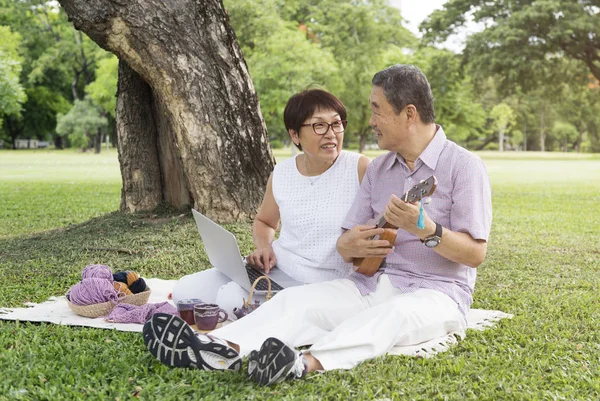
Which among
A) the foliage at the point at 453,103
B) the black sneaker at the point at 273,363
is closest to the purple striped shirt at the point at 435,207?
the black sneaker at the point at 273,363

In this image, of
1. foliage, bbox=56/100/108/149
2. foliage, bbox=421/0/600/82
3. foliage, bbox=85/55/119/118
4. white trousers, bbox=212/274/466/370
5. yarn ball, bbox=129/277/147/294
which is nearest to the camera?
white trousers, bbox=212/274/466/370

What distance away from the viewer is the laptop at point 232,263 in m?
3.80

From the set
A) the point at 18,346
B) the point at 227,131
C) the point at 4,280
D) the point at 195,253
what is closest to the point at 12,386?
the point at 18,346

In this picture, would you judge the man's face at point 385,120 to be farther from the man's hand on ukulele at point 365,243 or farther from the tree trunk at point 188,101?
the tree trunk at point 188,101

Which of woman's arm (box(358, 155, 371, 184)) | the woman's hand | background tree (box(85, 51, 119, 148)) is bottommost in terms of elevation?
the woman's hand

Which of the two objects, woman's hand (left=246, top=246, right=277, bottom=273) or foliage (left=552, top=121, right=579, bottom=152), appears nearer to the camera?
woman's hand (left=246, top=246, right=277, bottom=273)

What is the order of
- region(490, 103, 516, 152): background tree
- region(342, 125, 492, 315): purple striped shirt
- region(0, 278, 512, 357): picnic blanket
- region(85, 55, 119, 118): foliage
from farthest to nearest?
1. region(490, 103, 516, 152): background tree
2. region(85, 55, 119, 118): foliage
3. region(0, 278, 512, 357): picnic blanket
4. region(342, 125, 492, 315): purple striped shirt

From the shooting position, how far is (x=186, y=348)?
303 cm

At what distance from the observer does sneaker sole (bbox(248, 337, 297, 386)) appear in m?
Answer: 2.83

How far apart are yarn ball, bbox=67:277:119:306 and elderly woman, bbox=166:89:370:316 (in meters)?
0.65

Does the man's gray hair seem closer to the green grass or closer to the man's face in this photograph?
the man's face

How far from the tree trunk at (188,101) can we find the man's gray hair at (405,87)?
3.83 metres

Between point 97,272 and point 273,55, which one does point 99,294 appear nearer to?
point 97,272

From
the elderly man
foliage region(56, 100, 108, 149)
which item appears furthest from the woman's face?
foliage region(56, 100, 108, 149)
